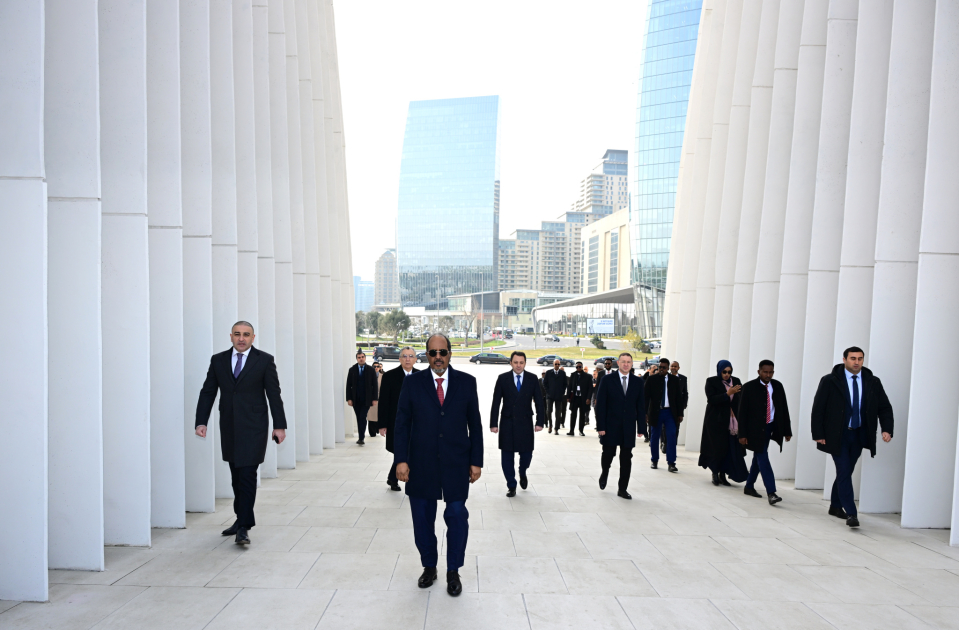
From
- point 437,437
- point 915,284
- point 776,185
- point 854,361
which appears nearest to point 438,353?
point 437,437

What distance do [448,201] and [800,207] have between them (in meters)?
137

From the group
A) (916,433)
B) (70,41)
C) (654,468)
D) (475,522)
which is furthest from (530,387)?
(70,41)

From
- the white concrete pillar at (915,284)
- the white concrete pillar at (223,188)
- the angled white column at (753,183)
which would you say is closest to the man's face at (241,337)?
the white concrete pillar at (223,188)

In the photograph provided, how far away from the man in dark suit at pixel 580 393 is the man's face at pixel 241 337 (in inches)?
412

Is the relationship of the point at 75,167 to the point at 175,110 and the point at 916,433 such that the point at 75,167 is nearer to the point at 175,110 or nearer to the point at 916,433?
the point at 175,110

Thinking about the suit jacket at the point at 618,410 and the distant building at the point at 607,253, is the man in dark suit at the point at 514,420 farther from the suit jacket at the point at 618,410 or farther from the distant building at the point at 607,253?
the distant building at the point at 607,253

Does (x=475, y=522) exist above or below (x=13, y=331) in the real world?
below

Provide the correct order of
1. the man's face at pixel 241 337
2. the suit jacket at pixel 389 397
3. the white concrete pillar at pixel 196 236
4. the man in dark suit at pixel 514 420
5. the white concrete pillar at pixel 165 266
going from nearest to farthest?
1. the man's face at pixel 241 337
2. the white concrete pillar at pixel 165 266
3. the white concrete pillar at pixel 196 236
4. the suit jacket at pixel 389 397
5. the man in dark suit at pixel 514 420

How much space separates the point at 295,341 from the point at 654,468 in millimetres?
6912

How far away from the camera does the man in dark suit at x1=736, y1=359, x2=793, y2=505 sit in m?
8.23

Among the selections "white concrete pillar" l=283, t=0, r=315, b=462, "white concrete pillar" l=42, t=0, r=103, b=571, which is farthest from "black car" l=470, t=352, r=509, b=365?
"white concrete pillar" l=42, t=0, r=103, b=571

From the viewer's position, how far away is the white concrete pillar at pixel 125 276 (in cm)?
594

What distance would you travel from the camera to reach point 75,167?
531 cm

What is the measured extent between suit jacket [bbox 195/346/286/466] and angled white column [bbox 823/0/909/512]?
7117mm
